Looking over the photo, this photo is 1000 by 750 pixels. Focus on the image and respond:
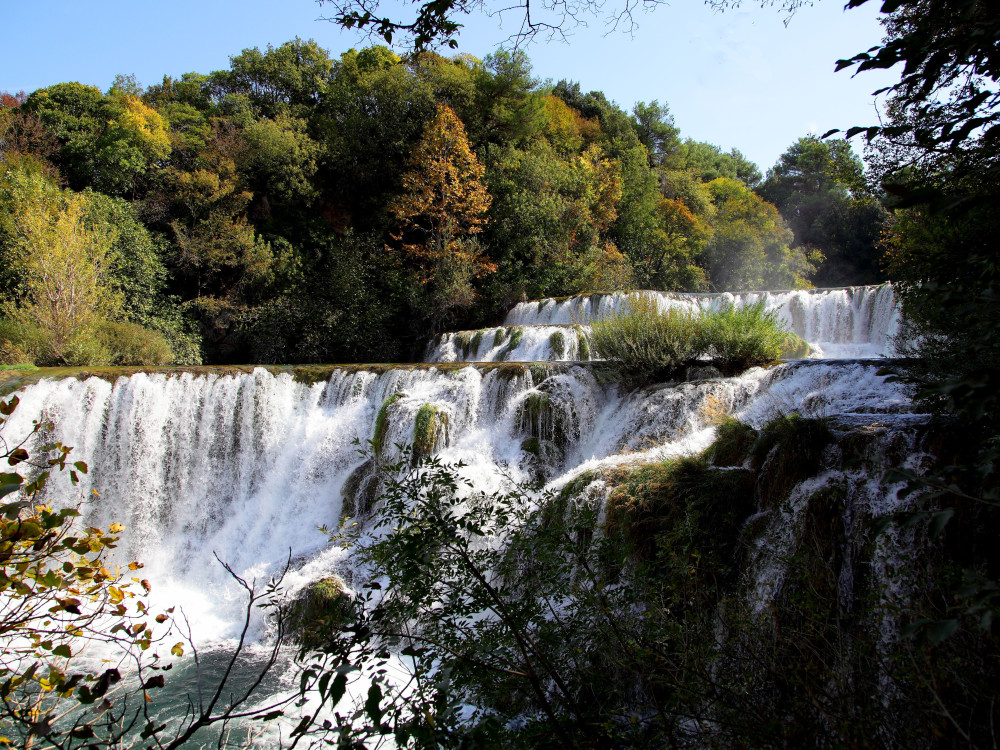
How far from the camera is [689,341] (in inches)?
301

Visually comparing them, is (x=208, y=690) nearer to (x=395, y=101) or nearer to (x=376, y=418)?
(x=376, y=418)

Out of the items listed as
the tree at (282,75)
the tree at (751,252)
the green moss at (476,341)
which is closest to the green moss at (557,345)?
the green moss at (476,341)

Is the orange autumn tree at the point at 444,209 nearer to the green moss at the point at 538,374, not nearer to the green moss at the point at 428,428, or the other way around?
the green moss at the point at 538,374

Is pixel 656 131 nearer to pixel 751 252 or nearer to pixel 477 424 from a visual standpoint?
pixel 751 252

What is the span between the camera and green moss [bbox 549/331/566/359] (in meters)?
10.8

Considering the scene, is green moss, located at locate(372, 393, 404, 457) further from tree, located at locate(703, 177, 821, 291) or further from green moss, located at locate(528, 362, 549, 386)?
tree, located at locate(703, 177, 821, 291)

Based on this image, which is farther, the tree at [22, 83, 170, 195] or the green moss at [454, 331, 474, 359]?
the tree at [22, 83, 170, 195]

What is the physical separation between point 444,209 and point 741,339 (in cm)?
1080

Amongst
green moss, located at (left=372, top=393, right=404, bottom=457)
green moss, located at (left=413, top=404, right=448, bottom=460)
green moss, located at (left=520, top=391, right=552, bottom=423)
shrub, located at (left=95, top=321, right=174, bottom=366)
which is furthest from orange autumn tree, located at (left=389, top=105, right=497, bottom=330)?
green moss, located at (left=520, top=391, right=552, bottom=423)

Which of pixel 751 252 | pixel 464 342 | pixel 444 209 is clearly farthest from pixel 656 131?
pixel 464 342

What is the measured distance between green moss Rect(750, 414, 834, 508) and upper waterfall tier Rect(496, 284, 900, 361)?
21.9 ft

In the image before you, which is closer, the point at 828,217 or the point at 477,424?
the point at 477,424

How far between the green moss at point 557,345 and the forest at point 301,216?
5169mm

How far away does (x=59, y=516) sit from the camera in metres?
1.35
